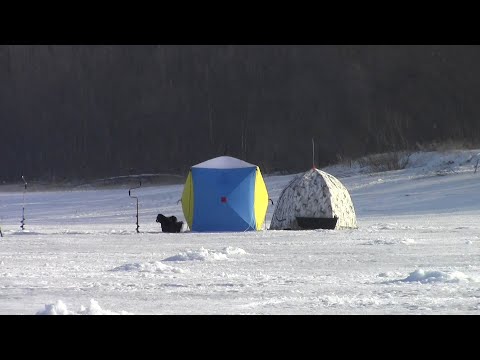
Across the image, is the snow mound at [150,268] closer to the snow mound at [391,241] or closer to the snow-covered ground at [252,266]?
the snow-covered ground at [252,266]

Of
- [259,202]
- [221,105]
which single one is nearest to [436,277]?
[259,202]

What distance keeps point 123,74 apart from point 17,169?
9.66m

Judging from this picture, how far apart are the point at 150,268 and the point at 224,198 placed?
991 centimetres

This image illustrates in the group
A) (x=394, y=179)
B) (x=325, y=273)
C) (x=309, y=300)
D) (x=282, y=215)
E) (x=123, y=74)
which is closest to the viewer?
(x=309, y=300)

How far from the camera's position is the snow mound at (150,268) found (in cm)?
1439

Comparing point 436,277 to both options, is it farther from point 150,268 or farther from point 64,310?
point 64,310

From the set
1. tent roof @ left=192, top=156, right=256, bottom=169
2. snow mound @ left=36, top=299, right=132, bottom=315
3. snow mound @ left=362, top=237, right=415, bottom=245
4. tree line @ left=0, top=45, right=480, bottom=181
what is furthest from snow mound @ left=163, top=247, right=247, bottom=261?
tree line @ left=0, top=45, right=480, bottom=181

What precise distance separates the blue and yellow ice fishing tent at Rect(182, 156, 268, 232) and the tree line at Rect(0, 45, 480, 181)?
23809 millimetres

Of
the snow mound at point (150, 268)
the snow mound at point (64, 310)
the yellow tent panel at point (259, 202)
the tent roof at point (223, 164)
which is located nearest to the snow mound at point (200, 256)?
the snow mound at point (150, 268)

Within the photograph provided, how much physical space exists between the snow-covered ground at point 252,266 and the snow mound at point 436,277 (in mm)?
16

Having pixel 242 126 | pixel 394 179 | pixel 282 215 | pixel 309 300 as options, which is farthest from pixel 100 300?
pixel 242 126

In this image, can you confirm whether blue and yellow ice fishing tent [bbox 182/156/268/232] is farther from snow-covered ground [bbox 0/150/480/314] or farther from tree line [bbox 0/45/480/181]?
tree line [bbox 0/45/480/181]
